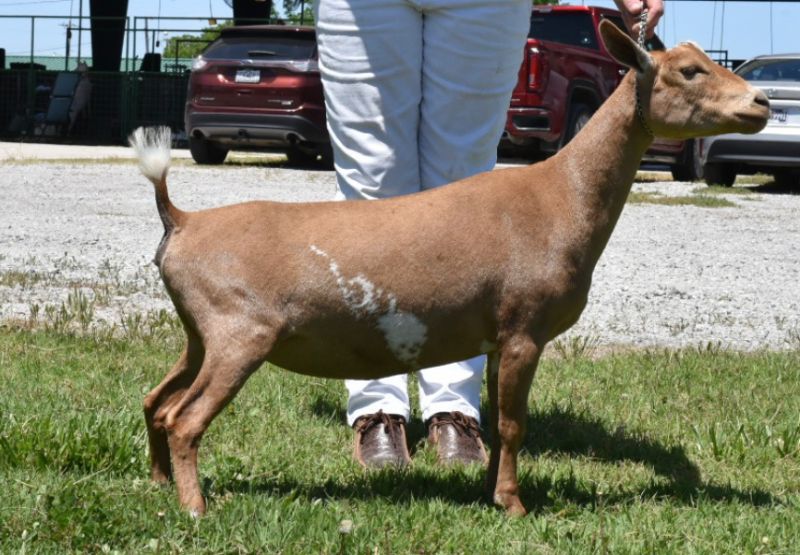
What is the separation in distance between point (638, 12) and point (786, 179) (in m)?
14.5

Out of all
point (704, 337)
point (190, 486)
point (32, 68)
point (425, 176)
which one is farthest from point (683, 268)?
point (32, 68)

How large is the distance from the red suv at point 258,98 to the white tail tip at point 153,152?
13649 millimetres

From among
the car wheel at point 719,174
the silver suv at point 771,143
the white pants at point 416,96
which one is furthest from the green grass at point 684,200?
the white pants at point 416,96

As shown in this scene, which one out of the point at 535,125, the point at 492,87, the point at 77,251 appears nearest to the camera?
the point at 492,87

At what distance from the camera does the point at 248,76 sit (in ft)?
57.9

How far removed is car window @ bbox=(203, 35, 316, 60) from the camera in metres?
17.9

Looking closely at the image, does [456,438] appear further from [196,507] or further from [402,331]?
[196,507]

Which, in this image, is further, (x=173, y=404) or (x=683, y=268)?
(x=683, y=268)

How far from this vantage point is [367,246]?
3.71 m

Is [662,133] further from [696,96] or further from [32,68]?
[32,68]

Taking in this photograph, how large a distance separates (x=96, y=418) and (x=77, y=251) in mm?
4876

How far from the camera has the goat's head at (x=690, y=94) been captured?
150 inches

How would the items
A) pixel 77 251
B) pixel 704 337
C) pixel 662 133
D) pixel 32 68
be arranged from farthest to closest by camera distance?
pixel 32 68, pixel 77 251, pixel 704 337, pixel 662 133

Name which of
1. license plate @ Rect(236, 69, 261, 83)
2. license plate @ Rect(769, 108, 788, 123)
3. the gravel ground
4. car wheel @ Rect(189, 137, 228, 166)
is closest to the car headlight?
license plate @ Rect(236, 69, 261, 83)
